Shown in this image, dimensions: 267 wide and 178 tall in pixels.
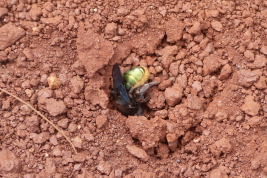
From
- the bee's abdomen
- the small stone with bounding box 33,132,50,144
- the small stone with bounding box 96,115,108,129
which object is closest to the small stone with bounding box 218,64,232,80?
the bee's abdomen

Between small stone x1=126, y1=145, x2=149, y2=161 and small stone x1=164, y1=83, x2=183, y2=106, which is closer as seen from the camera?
small stone x1=126, y1=145, x2=149, y2=161

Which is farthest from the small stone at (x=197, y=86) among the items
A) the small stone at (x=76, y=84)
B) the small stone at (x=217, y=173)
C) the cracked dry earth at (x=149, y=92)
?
Result: the small stone at (x=76, y=84)

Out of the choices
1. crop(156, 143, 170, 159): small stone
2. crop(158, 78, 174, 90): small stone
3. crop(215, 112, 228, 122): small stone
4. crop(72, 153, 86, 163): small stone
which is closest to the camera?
crop(72, 153, 86, 163): small stone

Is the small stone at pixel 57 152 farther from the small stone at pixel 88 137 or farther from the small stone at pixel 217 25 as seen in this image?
the small stone at pixel 217 25

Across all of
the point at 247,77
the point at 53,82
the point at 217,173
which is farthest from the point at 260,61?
the point at 53,82

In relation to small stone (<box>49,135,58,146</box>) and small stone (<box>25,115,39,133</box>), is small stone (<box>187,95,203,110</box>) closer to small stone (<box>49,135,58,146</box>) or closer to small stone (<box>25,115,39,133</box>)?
small stone (<box>49,135,58,146</box>)

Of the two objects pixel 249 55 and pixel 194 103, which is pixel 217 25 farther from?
pixel 194 103
